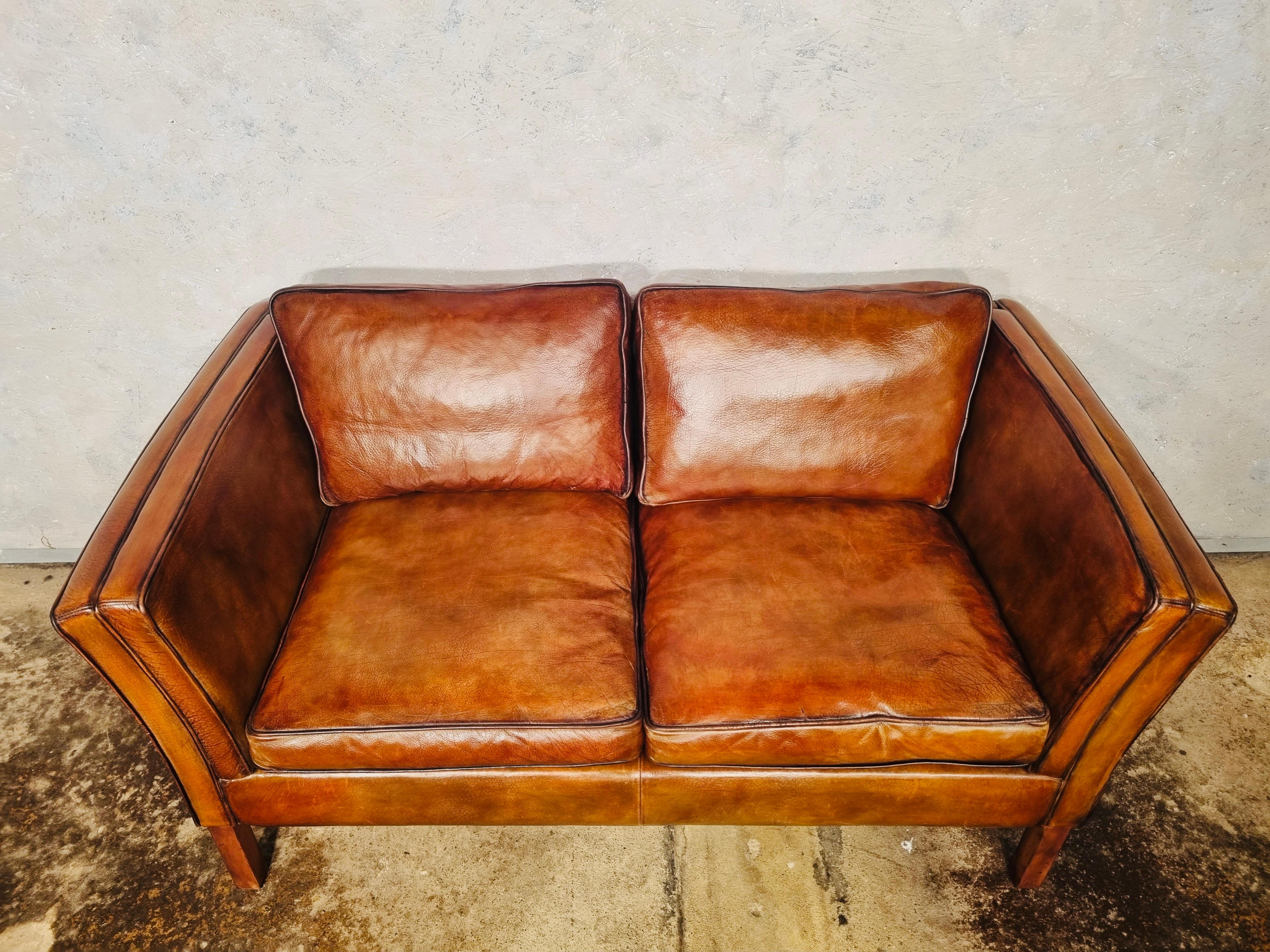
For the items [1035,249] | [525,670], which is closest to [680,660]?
[525,670]

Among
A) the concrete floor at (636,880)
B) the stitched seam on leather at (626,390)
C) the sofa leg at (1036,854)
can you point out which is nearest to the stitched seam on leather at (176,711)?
the concrete floor at (636,880)

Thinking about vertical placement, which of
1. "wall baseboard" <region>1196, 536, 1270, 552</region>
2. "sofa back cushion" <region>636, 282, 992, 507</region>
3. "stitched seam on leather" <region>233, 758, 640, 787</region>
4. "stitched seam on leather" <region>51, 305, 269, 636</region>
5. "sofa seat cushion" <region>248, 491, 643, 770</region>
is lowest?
"stitched seam on leather" <region>233, 758, 640, 787</region>

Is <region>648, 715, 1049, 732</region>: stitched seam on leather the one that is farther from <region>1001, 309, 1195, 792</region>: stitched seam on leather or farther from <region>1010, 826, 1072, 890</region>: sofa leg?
<region>1010, 826, 1072, 890</region>: sofa leg

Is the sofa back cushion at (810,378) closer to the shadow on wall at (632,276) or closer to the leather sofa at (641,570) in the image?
the leather sofa at (641,570)

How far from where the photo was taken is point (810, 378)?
1470mm

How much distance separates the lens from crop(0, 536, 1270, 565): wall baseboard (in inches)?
84.9

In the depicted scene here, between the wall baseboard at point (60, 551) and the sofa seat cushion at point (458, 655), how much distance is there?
117 cm

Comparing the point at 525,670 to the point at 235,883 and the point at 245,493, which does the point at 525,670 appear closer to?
the point at 245,493

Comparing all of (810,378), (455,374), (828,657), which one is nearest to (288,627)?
(455,374)

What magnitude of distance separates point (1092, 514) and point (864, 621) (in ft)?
1.26

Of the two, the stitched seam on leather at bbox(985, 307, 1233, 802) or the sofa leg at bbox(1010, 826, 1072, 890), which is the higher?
the stitched seam on leather at bbox(985, 307, 1233, 802)

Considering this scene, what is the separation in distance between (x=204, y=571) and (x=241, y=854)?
538mm

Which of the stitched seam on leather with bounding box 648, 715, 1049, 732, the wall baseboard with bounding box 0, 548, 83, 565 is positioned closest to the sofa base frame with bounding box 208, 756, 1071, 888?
the stitched seam on leather with bounding box 648, 715, 1049, 732

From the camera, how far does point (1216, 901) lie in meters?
1.41
